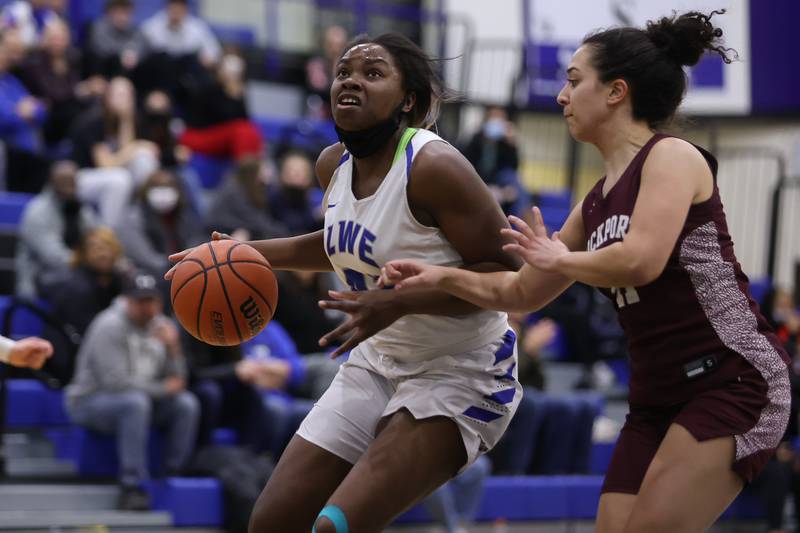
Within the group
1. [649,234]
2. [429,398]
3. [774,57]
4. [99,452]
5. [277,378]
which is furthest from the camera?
[774,57]

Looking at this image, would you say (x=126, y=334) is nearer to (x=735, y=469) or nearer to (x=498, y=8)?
(x=735, y=469)

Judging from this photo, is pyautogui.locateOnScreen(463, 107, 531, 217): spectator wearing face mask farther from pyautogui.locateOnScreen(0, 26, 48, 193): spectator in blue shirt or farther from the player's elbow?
the player's elbow

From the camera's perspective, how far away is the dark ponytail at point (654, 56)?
11.8 feet

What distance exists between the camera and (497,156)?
471 inches

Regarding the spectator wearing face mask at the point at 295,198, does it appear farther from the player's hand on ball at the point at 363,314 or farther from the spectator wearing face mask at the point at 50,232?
the player's hand on ball at the point at 363,314

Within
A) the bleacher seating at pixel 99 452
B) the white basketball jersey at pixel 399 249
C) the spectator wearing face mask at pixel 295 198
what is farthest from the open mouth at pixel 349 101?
the spectator wearing face mask at pixel 295 198

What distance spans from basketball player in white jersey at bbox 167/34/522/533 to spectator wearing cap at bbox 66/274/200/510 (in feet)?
11.3

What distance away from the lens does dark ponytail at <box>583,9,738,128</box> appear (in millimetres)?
3607

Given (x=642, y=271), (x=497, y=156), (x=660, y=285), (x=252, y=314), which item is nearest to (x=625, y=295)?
(x=660, y=285)

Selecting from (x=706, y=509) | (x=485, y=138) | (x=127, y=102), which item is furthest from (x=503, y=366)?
(x=485, y=138)

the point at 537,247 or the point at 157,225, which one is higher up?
the point at 537,247

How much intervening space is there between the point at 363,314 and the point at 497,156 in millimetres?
8640

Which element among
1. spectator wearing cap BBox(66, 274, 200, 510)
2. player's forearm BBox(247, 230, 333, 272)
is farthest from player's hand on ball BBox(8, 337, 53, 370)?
spectator wearing cap BBox(66, 274, 200, 510)

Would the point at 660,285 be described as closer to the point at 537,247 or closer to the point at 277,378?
the point at 537,247
